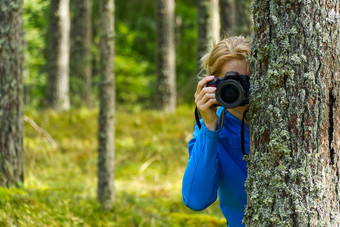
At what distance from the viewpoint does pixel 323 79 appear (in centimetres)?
193

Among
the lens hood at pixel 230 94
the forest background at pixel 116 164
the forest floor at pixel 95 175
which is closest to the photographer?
the lens hood at pixel 230 94

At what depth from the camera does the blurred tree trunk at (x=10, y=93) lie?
461cm

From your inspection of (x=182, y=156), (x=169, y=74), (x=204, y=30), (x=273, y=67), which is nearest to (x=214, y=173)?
(x=273, y=67)

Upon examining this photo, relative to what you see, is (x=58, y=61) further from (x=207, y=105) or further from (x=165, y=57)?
(x=207, y=105)

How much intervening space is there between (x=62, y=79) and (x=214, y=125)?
10.3m

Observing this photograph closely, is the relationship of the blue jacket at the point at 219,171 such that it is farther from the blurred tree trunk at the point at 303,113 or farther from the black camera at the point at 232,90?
the blurred tree trunk at the point at 303,113

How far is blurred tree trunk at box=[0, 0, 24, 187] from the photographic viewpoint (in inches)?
181

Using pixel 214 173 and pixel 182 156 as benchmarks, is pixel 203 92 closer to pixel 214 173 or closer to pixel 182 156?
pixel 214 173

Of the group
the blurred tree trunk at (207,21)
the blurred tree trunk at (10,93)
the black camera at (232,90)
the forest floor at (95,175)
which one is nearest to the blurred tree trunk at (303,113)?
the black camera at (232,90)

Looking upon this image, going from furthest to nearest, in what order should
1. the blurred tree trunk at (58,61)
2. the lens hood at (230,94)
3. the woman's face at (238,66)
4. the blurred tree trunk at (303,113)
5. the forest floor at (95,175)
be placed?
1. the blurred tree trunk at (58,61)
2. the forest floor at (95,175)
3. the woman's face at (238,66)
4. the lens hood at (230,94)
5. the blurred tree trunk at (303,113)

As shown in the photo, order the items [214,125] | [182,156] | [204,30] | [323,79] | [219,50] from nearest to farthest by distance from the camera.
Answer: [323,79] → [214,125] → [219,50] → [182,156] → [204,30]

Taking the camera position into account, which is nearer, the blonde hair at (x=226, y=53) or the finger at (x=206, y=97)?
the finger at (x=206, y=97)

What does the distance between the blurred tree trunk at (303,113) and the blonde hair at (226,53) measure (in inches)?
13.6

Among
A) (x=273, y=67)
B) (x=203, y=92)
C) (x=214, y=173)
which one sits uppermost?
(x=273, y=67)
